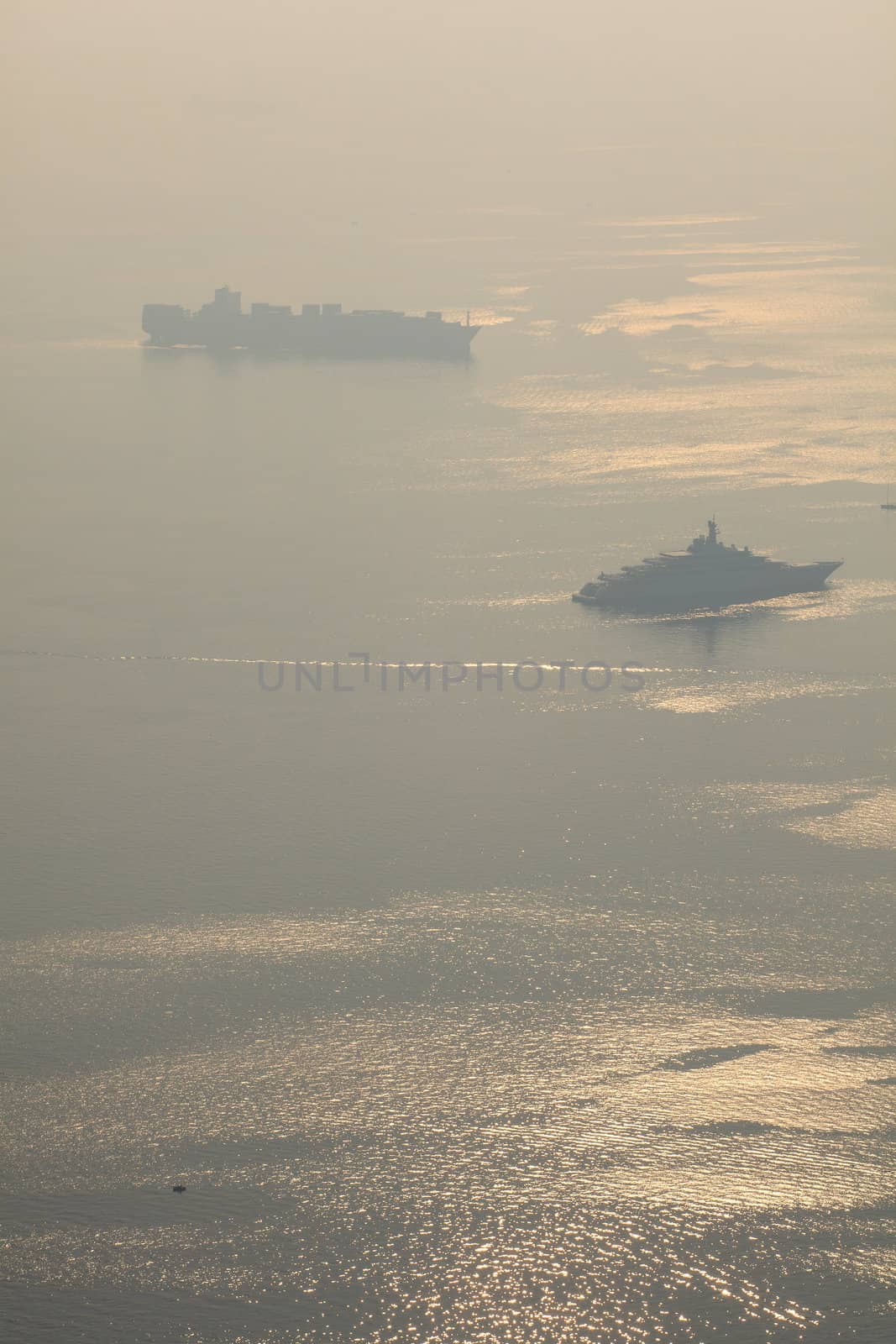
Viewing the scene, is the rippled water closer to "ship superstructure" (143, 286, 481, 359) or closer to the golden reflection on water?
the golden reflection on water

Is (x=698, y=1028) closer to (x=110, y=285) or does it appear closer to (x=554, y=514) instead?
(x=554, y=514)

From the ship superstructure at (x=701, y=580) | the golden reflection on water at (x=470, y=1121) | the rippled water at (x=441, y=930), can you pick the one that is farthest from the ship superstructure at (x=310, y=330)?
the golden reflection on water at (x=470, y=1121)

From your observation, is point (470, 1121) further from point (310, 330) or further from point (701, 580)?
point (310, 330)

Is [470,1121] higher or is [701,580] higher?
[701,580]

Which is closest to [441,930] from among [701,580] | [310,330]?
[701,580]

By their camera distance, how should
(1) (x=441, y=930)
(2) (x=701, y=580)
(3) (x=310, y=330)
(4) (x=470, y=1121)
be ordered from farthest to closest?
(3) (x=310, y=330), (2) (x=701, y=580), (1) (x=441, y=930), (4) (x=470, y=1121)

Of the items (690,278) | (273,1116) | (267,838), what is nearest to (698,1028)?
(273,1116)

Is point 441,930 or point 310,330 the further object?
point 310,330
